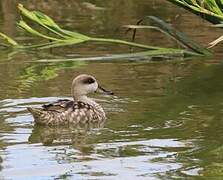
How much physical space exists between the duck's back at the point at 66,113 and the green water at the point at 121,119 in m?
0.10

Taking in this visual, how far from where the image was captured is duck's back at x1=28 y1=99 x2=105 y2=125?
934 cm

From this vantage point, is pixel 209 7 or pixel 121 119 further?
pixel 209 7

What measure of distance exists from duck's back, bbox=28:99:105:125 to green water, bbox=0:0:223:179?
0.10 meters

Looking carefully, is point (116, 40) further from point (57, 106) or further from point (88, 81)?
point (57, 106)

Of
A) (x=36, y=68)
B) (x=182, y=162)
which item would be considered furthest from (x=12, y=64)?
(x=182, y=162)

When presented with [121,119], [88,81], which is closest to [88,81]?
[88,81]

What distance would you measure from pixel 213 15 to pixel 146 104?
5.24 feet

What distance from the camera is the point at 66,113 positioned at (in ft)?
31.1

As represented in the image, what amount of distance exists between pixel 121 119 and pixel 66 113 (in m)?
0.57

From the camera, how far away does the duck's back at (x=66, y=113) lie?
9336 millimetres

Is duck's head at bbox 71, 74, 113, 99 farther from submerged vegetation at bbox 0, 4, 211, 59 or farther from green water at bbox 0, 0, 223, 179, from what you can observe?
submerged vegetation at bbox 0, 4, 211, 59

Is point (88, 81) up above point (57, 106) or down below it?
above

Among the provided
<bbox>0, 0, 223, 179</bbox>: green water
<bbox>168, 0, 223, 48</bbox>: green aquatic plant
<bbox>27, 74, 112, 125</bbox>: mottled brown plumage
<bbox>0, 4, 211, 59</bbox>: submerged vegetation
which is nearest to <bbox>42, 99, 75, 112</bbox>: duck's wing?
<bbox>27, 74, 112, 125</bbox>: mottled brown plumage

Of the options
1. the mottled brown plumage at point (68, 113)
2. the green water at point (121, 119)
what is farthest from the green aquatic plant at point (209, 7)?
the mottled brown plumage at point (68, 113)
